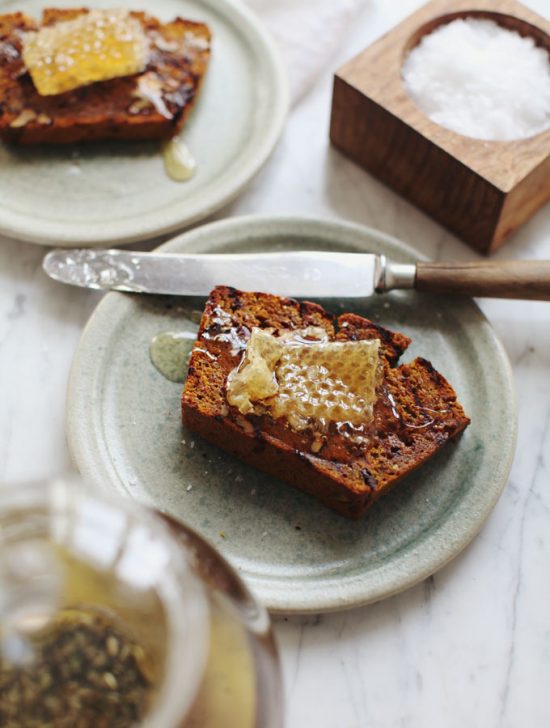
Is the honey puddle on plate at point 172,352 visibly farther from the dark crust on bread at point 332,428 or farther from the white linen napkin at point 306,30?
the white linen napkin at point 306,30

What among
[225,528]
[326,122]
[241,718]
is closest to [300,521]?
[225,528]

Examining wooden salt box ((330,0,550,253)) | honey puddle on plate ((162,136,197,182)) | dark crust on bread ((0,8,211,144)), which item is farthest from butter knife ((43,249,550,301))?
dark crust on bread ((0,8,211,144))

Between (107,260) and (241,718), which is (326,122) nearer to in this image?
(107,260)

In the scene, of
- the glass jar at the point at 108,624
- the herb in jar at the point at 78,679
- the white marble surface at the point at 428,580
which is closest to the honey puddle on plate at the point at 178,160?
the white marble surface at the point at 428,580


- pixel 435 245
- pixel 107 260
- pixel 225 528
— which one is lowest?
pixel 225 528

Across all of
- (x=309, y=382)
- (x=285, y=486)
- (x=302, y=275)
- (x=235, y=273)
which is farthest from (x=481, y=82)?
(x=285, y=486)
